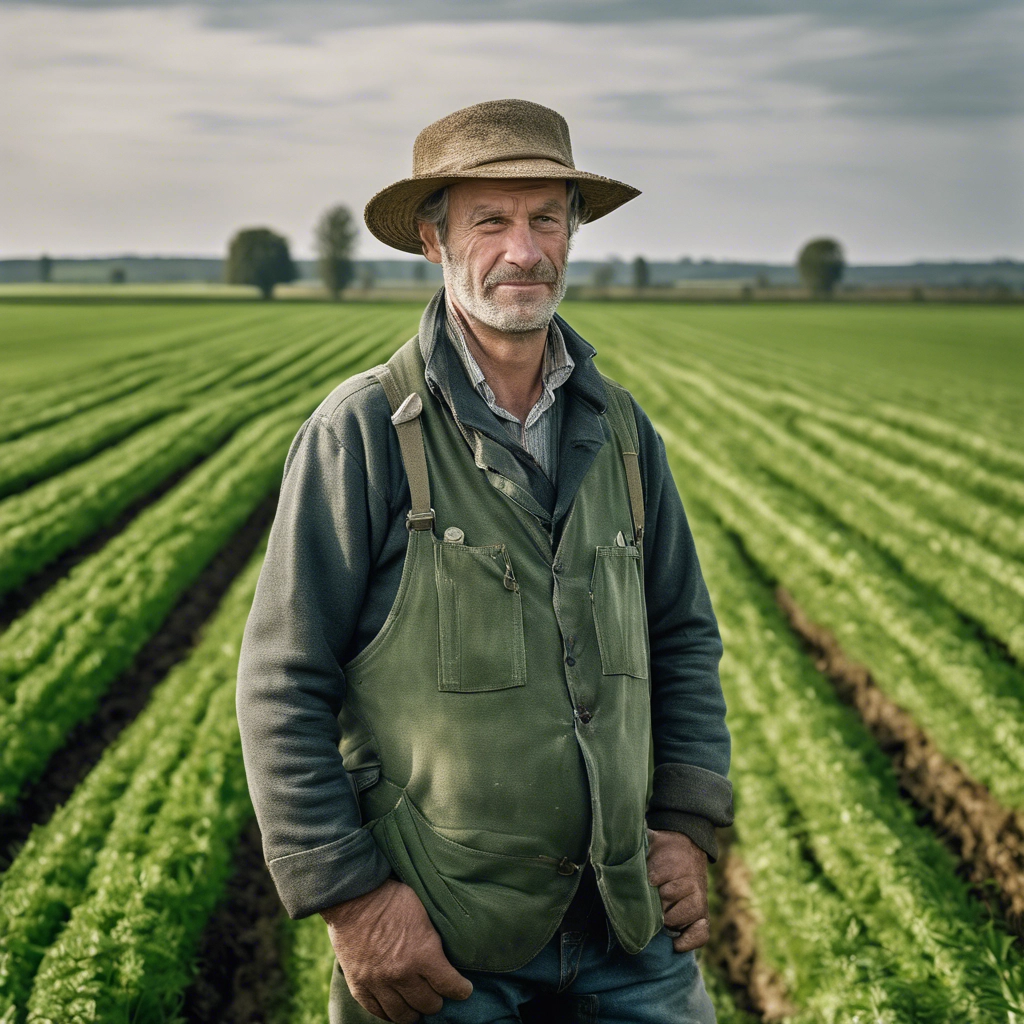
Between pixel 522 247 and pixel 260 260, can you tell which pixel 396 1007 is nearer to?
pixel 522 247

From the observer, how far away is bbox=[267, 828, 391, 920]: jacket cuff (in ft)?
7.14

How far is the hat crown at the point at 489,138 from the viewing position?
2443 mm

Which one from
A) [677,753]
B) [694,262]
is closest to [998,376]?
[677,753]

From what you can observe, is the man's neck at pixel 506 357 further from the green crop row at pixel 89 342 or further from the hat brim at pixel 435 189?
the green crop row at pixel 89 342

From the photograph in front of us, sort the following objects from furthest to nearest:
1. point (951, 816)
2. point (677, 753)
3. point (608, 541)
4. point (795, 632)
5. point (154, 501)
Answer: point (154, 501) → point (795, 632) → point (951, 816) → point (677, 753) → point (608, 541)

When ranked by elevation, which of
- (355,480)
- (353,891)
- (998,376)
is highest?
(355,480)

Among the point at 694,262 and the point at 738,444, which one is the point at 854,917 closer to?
the point at 738,444

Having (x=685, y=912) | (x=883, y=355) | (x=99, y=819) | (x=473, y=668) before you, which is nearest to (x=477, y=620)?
(x=473, y=668)

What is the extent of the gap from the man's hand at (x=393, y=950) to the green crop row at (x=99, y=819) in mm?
2980

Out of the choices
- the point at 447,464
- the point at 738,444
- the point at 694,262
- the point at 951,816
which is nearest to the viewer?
the point at 447,464

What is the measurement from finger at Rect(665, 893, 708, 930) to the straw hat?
5.93 ft

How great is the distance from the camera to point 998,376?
3400 cm

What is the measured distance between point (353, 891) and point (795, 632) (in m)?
7.79

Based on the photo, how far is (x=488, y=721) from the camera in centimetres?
228
